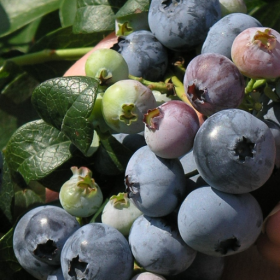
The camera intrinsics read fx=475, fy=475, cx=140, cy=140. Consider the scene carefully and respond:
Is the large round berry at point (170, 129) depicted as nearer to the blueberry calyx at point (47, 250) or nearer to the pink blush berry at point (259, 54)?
the pink blush berry at point (259, 54)

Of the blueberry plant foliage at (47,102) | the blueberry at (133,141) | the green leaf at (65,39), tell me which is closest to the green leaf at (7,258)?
the blueberry plant foliage at (47,102)

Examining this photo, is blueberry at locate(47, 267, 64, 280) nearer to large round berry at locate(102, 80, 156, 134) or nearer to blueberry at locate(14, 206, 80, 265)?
blueberry at locate(14, 206, 80, 265)

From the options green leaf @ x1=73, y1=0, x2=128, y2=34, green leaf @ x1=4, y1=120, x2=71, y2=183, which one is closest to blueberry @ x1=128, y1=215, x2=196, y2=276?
green leaf @ x1=4, y1=120, x2=71, y2=183

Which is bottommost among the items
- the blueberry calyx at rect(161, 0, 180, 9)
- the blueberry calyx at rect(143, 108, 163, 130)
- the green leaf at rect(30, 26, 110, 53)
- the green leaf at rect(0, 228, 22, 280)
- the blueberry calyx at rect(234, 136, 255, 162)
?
the green leaf at rect(0, 228, 22, 280)

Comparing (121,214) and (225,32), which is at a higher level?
(225,32)

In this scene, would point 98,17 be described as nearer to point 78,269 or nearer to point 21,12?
point 21,12

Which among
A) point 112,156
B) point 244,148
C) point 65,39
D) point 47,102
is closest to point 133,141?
point 112,156
